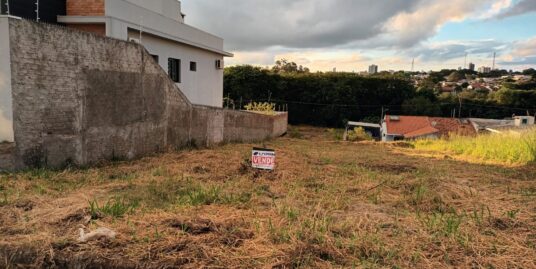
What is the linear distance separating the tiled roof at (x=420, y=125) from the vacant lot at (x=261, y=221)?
29.1m

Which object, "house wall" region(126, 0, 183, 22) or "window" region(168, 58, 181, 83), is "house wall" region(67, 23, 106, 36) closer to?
"house wall" region(126, 0, 183, 22)

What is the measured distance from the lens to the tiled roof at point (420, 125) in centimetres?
3366

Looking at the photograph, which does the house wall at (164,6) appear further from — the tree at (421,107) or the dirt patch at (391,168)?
the tree at (421,107)

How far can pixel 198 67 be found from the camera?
17.3m

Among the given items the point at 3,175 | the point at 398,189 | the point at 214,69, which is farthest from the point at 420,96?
the point at 3,175

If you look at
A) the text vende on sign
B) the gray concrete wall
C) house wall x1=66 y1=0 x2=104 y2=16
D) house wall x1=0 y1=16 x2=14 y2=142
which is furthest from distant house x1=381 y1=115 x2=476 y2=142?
house wall x1=0 y1=16 x2=14 y2=142

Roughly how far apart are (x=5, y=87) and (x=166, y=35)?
856 centimetres

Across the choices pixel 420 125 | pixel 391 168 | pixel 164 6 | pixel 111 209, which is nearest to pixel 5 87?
pixel 111 209

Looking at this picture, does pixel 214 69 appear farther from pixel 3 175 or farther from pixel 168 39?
pixel 3 175

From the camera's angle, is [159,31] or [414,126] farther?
[414,126]

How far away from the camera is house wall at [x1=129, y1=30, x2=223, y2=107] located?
13.8 m

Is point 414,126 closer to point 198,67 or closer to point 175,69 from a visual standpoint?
point 198,67

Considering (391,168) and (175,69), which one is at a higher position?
(175,69)

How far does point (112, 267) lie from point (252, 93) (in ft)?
116
